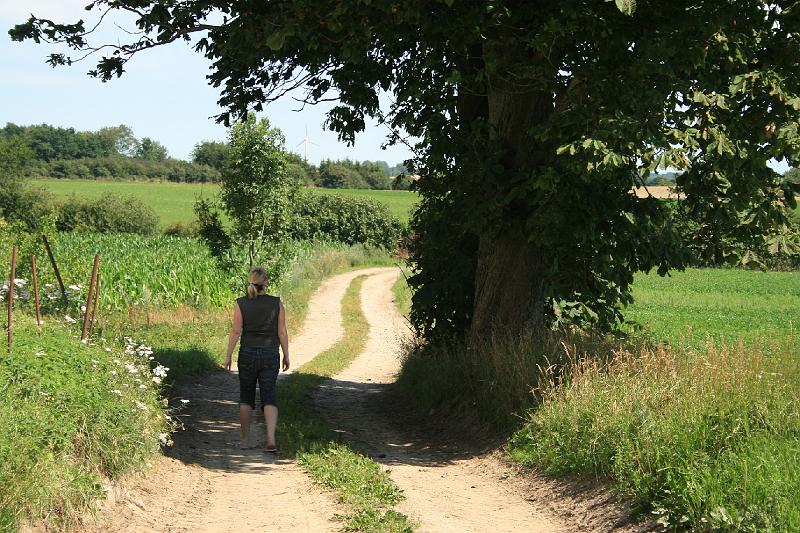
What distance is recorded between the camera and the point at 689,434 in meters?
7.64

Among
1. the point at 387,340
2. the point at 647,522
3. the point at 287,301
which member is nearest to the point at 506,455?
the point at 647,522

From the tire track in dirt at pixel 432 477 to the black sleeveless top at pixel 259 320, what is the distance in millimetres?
2070

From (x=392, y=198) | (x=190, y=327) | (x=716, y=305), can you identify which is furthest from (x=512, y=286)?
(x=392, y=198)

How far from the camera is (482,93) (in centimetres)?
1348

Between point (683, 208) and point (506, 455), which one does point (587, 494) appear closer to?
point (506, 455)

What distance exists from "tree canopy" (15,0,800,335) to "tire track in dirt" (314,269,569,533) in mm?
2418

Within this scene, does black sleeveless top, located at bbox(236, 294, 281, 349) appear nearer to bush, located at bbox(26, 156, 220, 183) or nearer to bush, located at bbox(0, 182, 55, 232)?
bush, located at bbox(0, 182, 55, 232)

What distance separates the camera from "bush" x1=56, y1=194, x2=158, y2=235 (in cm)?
6706

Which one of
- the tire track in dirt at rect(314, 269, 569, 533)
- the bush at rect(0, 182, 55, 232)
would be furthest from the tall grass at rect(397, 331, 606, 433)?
the bush at rect(0, 182, 55, 232)

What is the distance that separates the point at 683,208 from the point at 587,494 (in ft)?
20.2

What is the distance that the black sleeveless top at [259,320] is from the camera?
33.8 feet

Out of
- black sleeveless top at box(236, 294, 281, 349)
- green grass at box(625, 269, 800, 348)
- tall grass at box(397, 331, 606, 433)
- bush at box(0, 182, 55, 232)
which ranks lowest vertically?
green grass at box(625, 269, 800, 348)

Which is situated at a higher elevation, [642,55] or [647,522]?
[642,55]

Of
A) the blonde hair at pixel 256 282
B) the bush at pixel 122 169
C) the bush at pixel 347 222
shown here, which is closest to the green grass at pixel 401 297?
the bush at pixel 347 222
